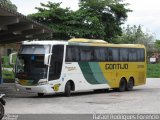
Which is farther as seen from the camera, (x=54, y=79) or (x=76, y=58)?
(x=76, y=58)

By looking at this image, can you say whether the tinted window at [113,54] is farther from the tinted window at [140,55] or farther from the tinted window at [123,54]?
the tinted window at [140,55]

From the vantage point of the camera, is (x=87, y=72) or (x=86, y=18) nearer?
(x=87, y=72)

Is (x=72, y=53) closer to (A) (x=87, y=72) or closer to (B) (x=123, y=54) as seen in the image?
(A) (x=87, y=72)

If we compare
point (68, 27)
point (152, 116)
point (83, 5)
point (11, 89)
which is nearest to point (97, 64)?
point (11, 89)

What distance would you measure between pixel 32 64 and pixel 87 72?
12.2 ft

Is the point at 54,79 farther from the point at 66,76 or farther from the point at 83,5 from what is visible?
the point at 83,5

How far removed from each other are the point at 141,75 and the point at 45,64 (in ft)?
32.6

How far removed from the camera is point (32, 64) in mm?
24781

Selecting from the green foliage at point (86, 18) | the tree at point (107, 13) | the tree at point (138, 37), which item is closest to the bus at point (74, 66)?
the green foliage at point (86, 18)

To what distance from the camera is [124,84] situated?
3116 centimetres

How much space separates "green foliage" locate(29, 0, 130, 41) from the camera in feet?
152

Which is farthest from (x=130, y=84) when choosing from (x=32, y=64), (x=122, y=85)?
(x=32, y=64)

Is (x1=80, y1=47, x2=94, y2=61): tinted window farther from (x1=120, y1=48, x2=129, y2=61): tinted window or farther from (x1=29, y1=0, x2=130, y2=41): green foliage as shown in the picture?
(x1=29, y1=0, x2=130, y2=41): green foliage

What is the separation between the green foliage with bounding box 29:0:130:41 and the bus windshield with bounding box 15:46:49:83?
19018mm
